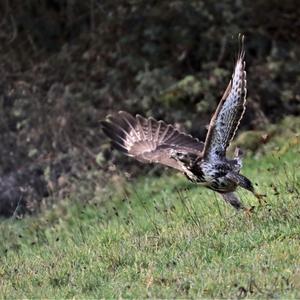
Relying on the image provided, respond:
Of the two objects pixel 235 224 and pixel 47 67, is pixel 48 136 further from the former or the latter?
pixel 235 224

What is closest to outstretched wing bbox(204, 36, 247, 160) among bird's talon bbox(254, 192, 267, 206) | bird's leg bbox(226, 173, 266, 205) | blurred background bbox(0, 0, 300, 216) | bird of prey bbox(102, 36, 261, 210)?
bird of prey bbox(102, 36, 261, 210)

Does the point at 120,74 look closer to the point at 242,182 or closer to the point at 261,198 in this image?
the point at 261,198

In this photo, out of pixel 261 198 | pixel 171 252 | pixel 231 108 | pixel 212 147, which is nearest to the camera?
pixel 171 252

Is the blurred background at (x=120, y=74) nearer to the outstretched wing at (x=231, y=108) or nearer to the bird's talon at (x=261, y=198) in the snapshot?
the bird's talon at (x=261, y=198)

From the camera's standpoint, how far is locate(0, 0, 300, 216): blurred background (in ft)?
52.4

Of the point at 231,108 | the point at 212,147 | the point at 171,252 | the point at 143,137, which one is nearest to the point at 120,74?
the point at 143,137

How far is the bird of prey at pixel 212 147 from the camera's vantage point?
8.03 m

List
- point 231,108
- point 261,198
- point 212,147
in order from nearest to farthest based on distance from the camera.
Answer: point 231,108
point 212,147
point 261,198

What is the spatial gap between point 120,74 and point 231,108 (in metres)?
9.88

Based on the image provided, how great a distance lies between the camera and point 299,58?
54.1 feet

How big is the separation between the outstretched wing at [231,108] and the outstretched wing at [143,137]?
175 cm

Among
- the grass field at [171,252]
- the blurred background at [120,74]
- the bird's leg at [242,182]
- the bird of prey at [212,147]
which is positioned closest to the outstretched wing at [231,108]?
the bird of prey at [212,147]

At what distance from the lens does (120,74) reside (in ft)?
58.4

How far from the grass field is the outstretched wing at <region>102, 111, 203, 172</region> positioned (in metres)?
0.64
